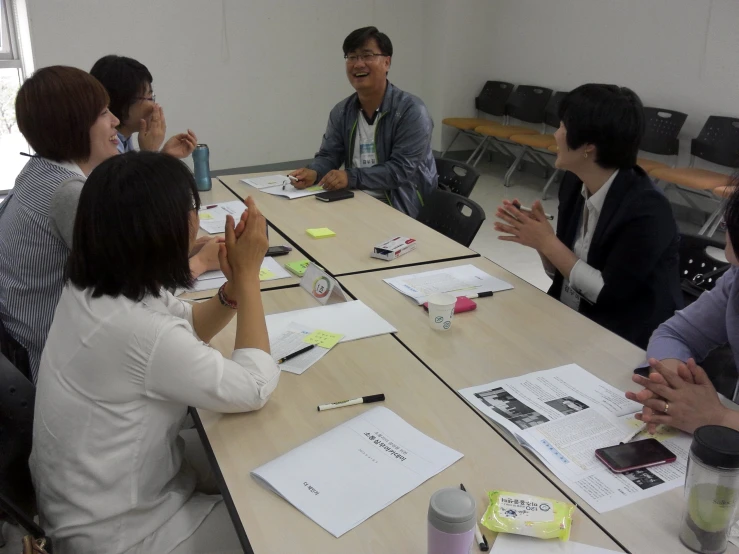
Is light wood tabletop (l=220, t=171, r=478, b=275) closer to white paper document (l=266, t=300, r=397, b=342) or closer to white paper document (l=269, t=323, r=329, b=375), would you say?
white paper document (l=266, t=300, r=397, b=342)

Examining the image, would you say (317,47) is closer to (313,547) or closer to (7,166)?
→ (7,166)

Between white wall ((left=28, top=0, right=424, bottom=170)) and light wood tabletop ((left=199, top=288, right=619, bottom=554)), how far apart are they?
460cm

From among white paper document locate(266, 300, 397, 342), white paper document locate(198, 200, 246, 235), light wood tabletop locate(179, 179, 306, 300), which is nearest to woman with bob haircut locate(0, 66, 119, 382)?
light wood tabletop locate(179, 179, 306, 300)

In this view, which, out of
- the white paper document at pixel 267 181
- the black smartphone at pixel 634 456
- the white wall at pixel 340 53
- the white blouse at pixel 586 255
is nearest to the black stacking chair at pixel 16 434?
the black smartphone at pixel 634 456

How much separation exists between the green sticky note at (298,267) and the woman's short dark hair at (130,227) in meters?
0.90

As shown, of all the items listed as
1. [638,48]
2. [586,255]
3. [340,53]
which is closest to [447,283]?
[586,255]

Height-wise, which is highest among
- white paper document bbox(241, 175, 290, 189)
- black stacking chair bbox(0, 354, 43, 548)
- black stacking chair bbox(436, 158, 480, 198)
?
black stacking chair bbox(436, 158, 480, 198)

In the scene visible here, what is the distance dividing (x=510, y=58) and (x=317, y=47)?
1987 mm

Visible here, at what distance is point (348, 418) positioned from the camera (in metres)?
1.37

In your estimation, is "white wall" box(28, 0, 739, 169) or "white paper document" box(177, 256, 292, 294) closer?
"white paper document" box(177, 256, 292, 294)

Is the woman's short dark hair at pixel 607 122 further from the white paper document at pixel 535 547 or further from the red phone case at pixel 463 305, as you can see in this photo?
the white paper document at pixel 535 547

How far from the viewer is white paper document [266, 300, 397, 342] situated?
1747mm

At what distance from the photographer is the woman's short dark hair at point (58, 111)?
1842 mm

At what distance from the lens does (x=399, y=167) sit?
320cm
